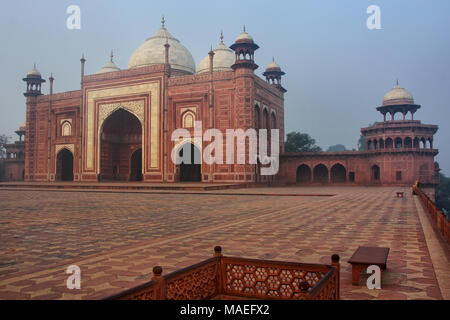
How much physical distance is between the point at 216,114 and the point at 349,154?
9676mm

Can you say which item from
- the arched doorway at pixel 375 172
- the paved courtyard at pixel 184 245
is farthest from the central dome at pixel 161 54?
the paved courtyard at pixel 184 245

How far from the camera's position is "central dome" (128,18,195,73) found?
28891 millimetres

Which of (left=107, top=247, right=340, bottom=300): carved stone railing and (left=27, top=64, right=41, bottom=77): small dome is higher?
(left=27, top=64, right=41, bottom=77): small dome

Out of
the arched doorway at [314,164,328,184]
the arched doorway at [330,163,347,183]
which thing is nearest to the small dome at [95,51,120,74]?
the arched doorway at [314,164,328,184]

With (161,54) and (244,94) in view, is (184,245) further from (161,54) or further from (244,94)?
(161,54)

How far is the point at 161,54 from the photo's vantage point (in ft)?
95.3

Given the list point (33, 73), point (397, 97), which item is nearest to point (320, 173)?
point (397, 97)

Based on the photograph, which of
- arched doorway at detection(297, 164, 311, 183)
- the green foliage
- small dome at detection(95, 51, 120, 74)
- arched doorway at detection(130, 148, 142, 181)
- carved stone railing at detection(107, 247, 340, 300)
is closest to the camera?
carved stone railing at detection(107, 247, 340, 300)

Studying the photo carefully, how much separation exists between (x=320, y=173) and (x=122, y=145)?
1479cm

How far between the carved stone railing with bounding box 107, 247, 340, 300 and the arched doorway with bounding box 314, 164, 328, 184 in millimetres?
25523

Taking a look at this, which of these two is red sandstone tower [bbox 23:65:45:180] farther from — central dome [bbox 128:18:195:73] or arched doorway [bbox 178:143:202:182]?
arched doorway [bbox 178:143:202:182]

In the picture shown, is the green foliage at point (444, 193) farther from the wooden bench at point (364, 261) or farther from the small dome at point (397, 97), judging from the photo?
the wooden bench at point (364, 261)
